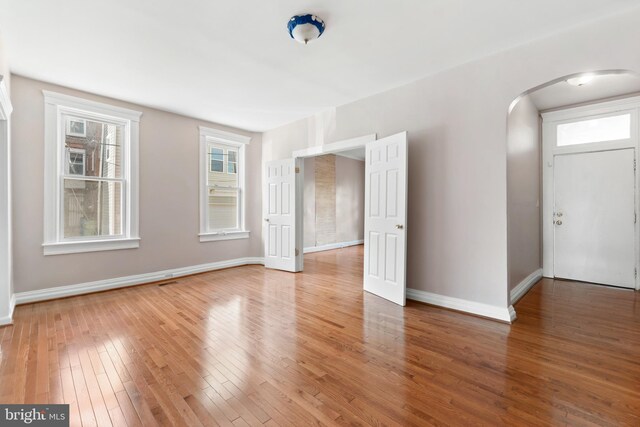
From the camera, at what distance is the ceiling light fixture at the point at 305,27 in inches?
88.8

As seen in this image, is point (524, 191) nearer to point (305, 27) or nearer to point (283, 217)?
point (305, 27)

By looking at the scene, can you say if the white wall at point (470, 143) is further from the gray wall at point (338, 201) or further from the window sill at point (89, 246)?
the window sill at point (89, 246)

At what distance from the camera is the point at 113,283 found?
3.95m

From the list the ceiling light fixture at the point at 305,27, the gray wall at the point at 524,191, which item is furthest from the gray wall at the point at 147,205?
the gray wall at the point at 524,191

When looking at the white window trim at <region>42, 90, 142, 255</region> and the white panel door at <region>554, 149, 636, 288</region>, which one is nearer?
the white window trim at <region>42, 90, 142, 255</region>

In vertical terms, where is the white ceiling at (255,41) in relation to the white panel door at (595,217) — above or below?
above

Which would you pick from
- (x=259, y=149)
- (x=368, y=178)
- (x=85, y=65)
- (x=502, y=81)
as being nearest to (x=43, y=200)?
(x=85, y=65)

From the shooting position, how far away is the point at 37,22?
7.73 ft

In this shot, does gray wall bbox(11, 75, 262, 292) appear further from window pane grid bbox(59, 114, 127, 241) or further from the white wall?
the white wall

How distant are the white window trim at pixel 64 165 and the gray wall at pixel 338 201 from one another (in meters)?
3.85

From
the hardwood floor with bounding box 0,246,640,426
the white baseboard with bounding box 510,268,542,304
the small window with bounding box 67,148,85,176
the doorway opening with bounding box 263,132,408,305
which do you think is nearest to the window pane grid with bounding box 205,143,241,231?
the doorway opening with bounding box 263,132,408,305

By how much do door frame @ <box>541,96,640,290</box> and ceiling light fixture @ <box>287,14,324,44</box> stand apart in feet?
13.8

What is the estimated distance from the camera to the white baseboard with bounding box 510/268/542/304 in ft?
11.3

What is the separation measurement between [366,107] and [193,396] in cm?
371
